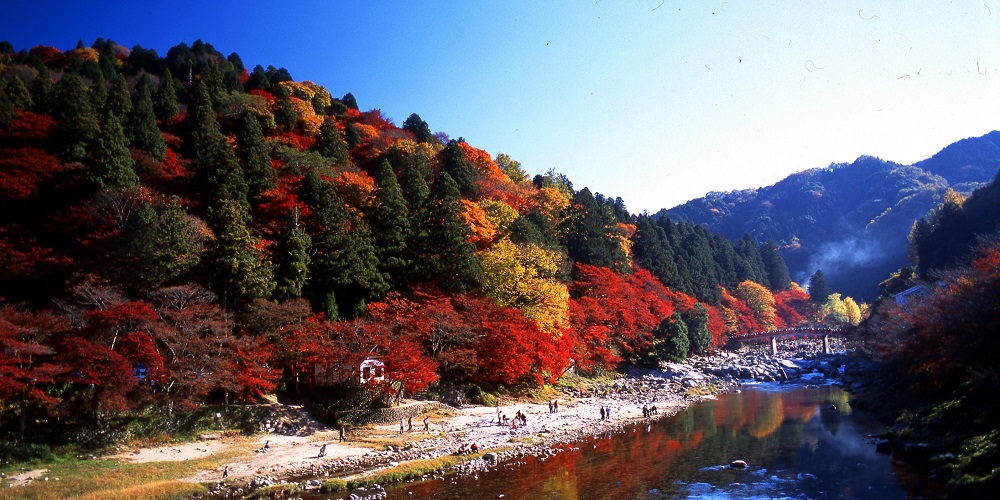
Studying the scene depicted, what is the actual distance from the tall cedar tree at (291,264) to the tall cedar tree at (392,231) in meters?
5.84

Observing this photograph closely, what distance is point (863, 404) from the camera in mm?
36156

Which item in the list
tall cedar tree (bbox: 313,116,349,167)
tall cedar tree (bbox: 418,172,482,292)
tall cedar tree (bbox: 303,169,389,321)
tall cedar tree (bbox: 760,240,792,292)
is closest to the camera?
tall cedar tree (bbox: 303,169,389,321)

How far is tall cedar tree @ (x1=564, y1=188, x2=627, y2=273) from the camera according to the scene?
5434 cm

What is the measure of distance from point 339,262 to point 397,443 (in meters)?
13.1

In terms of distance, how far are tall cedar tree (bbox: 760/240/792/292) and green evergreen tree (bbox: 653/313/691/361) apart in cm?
5587

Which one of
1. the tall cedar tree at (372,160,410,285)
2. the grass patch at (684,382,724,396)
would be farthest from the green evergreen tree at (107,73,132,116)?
the grass patch at (684,382,724,396)

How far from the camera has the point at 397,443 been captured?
1014 inches

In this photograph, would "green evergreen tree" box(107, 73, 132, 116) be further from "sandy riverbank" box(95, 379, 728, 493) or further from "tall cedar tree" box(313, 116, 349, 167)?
"sandy riverbank" box(95, 379, 728, 493)

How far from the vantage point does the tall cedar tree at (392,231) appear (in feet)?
125

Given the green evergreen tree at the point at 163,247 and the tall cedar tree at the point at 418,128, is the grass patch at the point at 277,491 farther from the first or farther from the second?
the tall cedar tree at the point at 418,128

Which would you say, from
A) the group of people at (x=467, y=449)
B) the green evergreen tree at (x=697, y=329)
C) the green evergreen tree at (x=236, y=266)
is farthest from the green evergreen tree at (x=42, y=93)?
the green evergreen tree at (x=697, y=329)

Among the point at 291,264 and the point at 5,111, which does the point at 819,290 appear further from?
the point at 5,111

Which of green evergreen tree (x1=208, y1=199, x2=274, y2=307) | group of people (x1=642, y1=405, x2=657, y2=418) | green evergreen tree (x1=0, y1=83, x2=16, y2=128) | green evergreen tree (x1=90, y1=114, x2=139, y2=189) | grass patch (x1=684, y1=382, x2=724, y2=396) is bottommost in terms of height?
grass patch (x1=684, y1=382, x2=724, y2=396)

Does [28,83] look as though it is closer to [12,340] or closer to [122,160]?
[122,160]
